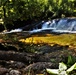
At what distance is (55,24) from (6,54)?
73.0 ft

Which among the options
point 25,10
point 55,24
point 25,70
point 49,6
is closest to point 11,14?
point 25,10

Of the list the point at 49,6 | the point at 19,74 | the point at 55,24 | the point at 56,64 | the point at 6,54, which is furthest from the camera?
the point at 49,6

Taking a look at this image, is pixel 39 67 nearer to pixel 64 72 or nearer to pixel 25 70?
pixel 25 70

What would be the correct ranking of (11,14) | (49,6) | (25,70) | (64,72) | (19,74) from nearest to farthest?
1. (64,72)
2. (19,74)
3. (25,70)
4. (11,14)
5. (49,6)

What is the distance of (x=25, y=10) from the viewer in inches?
1180

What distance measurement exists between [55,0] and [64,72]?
1561 inches

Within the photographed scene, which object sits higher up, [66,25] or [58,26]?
[66,25]

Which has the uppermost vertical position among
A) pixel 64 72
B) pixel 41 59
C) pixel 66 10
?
pixel 64 72

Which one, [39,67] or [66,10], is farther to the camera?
[66,10]

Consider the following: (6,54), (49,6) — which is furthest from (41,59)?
(49,6)

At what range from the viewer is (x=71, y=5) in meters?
45.4

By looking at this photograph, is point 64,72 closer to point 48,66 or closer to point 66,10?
point 48,66

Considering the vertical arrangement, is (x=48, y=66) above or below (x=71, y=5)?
above

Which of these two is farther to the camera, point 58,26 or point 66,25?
point 58,26
